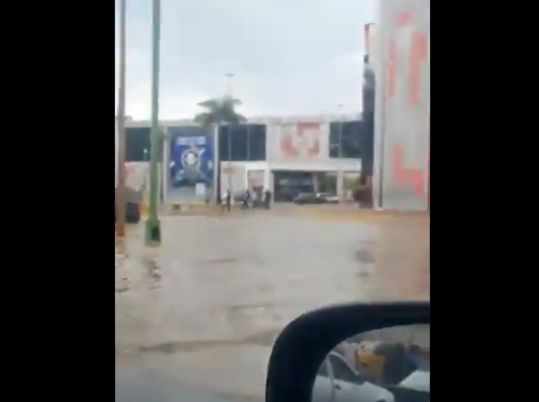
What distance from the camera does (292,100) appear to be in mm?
1216

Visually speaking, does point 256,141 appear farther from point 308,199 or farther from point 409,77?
point 409,77

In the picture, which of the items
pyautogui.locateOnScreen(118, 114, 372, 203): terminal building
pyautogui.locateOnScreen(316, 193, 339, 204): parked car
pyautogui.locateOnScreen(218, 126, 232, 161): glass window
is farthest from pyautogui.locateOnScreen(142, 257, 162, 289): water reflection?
pyautogui.locateOnScreen(316, 193, 339, 204): parked car

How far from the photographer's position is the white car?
3.39 ft

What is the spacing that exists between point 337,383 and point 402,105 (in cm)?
51

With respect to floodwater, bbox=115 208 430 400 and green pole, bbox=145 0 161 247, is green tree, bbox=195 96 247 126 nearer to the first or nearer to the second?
green pole, bbox=145 0 161 247

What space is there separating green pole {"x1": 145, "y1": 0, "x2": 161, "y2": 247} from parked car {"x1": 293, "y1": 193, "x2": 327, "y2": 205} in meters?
0.27

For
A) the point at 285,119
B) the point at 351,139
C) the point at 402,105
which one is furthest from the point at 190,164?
the point at 402,105

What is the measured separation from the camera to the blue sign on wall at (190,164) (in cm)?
120

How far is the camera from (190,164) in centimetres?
123

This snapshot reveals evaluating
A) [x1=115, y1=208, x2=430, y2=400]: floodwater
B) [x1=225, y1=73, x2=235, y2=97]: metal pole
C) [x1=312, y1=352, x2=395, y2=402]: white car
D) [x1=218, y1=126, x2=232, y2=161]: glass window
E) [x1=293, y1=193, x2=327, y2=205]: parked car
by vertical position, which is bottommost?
[x1=312, y1=352, x2=395, y2=402]: white car
